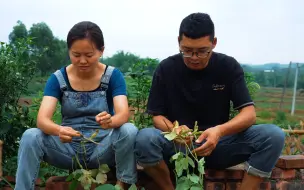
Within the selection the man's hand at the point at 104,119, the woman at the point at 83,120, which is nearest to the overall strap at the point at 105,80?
the woman at the point at 83,120

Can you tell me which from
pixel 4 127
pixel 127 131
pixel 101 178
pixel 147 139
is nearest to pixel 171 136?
pixel 147 139

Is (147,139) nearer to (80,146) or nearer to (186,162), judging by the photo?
(186,162)

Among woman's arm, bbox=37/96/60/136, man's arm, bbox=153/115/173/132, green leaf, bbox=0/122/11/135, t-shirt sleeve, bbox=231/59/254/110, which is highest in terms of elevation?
t-shirt sleeve, bbox=231/59/254/110

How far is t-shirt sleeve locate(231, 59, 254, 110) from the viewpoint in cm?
254

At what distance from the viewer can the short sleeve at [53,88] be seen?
8.32 feet

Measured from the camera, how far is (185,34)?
246 cm

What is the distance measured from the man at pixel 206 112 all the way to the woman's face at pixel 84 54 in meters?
0.43

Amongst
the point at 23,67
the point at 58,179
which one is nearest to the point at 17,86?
the point at 23,67

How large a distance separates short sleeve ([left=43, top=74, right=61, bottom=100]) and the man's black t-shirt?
569 millimetres

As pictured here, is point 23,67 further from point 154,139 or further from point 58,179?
point 154,139

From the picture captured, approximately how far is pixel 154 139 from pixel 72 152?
0.48 meters

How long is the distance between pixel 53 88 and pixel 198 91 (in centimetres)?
88

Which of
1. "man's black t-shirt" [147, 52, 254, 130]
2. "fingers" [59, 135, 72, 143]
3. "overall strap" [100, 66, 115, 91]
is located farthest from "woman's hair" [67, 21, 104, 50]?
"fingers" [59, 135, 72, 143]

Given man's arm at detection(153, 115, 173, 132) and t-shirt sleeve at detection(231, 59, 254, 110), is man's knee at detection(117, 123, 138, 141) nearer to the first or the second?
man's arm at detection(153, 115, 173, 132)
